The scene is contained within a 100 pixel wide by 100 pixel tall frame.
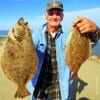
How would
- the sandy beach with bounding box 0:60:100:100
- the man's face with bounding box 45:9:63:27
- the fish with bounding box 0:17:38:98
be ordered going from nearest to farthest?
the fish with bounding box 0:17:38:98, the man's face with bounding box 45:9:63:27, the sandy beach with bounding box 0:60:100:100

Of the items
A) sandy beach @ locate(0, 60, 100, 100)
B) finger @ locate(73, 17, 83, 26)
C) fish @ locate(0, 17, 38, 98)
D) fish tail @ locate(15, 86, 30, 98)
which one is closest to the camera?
fish @ locate(0, 17, 38, 98)

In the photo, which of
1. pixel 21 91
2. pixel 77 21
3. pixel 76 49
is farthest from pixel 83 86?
pixel 77 21

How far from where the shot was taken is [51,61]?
22.5ft

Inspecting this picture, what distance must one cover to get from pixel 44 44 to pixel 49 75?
618 millimetres

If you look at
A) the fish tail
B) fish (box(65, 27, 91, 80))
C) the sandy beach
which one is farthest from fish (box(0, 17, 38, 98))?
the sandy beach

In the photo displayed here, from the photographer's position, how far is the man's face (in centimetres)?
663

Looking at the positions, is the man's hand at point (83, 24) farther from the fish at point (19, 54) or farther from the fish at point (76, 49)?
the fish at point (19, 54)

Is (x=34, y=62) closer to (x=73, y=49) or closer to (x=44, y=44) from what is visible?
(x=73, y=49)

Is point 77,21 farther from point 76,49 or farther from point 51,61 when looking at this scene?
point 51,61

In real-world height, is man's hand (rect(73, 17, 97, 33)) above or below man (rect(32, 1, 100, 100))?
above

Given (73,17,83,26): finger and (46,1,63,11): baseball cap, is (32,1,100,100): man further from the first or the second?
(73,17,83,26): finger

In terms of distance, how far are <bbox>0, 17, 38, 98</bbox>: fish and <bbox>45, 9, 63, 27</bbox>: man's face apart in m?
1.21

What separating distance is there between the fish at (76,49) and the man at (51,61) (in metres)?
0.83

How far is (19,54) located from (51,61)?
58.7 inches
